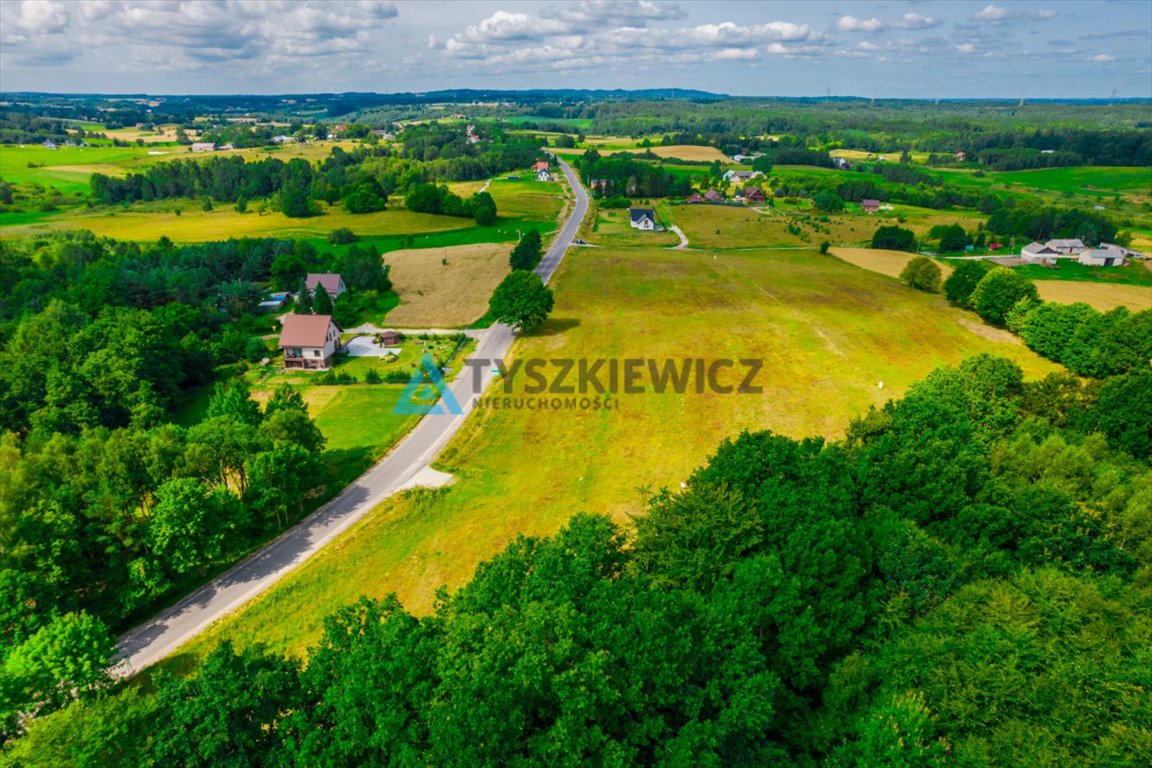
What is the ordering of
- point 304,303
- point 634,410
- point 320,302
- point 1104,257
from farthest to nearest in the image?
point 1104,257
point 304,303
point 320,302
point 634,410

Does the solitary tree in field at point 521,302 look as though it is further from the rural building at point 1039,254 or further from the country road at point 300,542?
the rural building at point 1039,254

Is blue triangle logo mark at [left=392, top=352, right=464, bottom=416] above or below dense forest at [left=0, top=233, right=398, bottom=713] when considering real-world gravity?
below

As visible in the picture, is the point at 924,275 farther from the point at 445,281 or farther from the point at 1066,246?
the point at 445,281

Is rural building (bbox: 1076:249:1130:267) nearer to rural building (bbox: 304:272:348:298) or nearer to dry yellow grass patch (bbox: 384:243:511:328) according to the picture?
dry yellow grass patch (bbox: 384:243:511:328)

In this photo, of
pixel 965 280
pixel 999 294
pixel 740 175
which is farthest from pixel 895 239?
pixel 740 175

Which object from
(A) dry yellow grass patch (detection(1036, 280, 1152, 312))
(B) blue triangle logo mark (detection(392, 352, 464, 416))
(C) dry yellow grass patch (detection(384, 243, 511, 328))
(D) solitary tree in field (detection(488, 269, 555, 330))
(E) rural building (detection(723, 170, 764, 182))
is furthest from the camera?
(E) rural building (detection(723, 170, 764, 182))

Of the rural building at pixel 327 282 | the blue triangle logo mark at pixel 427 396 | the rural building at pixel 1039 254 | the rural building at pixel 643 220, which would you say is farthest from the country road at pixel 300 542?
the rural building at pixel 1039 254

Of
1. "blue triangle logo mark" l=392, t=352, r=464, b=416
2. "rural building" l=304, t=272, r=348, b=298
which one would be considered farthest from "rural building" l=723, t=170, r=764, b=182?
"blue triangle logo mark" l=392, t=352, r=464, b=416
